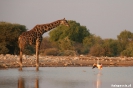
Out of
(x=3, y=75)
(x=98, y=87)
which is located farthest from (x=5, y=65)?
(x=98, y=87)

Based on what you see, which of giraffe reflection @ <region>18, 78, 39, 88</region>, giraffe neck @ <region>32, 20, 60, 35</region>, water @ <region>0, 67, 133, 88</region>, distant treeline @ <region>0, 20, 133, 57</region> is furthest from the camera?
distant treeline @ <region>0, 20, 133, 57</region>

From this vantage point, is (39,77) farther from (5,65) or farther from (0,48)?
(0,48)

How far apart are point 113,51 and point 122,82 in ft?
99.7

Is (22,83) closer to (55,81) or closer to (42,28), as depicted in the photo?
(55,81)

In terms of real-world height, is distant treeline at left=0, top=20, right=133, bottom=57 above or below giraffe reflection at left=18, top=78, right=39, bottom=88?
above

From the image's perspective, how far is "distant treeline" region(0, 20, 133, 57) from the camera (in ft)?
135

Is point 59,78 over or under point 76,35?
under

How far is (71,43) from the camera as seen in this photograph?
49.8m

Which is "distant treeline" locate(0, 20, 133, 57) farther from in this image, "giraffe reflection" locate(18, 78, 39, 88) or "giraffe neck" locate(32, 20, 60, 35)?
"giraffe reflection" locate(18, 78, 39, 88)

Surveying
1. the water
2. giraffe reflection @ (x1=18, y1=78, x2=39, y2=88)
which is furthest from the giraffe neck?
giraffe reflection @ (x1=18, y1=78, x2=39, y2=88)

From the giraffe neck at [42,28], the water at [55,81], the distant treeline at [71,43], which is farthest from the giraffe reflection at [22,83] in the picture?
the distant treeline at [71,43]

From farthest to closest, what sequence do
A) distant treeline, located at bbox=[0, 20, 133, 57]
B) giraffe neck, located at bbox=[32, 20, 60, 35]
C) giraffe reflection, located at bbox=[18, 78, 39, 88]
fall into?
distant treeline, located at bbox=[0, 20, 133, 57] → giraffe neck, located at bbox=[32, 20, 60, 35] → giraffe reflection, located at bbox=[18, 78, 39, 88]

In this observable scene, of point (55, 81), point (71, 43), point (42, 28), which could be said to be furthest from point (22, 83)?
point (71, 43)

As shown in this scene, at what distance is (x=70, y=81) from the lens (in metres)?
19.6
